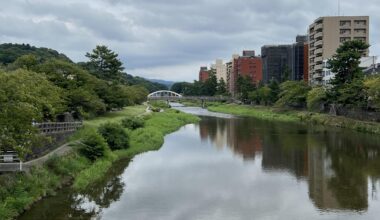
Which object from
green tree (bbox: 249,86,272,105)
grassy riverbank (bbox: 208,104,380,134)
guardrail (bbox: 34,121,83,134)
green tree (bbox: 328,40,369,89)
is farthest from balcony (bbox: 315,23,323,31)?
guardrail (bbox: 34,121,83,134)

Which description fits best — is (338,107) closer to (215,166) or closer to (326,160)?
(326,160)

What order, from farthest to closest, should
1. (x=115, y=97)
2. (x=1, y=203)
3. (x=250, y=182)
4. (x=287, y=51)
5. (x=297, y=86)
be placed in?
1. (x=287, y=51)
2. (x=297, y=86)
3. (x=115, y=97)
4. (x=250, y=182)
5. (x=1, y=203)

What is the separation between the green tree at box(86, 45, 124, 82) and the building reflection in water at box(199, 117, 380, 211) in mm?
12009

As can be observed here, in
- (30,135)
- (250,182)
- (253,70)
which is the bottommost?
(250,182)

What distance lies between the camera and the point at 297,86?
6756 cm

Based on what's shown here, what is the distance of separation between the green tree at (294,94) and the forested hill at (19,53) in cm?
3102

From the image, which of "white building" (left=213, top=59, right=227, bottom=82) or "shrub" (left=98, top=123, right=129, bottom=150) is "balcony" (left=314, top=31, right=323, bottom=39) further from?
"white building" (left=213, top=59, right=227, bottom=82)

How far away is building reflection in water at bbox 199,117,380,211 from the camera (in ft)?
62.8

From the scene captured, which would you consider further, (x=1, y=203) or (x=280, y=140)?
(x=280, y=140)

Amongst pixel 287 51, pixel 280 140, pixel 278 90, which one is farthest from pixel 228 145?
pixel 287 51

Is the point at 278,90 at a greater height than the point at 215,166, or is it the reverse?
the point at 278,90

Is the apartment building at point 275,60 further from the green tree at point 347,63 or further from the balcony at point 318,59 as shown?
the green tree at point 347,63

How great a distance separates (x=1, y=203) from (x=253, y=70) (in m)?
121

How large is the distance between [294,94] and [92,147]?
46599 mm
